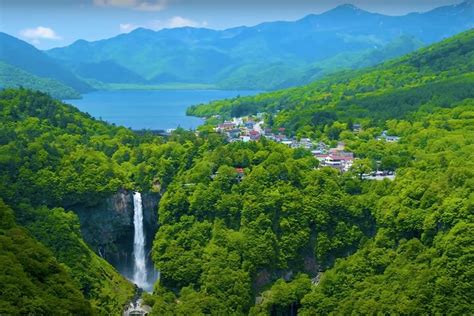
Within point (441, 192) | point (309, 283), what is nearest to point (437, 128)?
point (441, 192)

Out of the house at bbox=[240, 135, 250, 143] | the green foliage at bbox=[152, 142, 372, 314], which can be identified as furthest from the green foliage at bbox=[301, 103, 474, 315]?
the house at bbox=[240, 135, 250, 143]

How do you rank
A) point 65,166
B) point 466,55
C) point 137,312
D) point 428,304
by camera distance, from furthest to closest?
point 466,55
point 65,166
point 137,312
point 428,304

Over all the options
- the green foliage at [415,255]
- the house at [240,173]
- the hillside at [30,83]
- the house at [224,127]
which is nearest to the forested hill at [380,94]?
the house at [224,127]

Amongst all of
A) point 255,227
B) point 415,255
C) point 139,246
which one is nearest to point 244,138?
point 139,246

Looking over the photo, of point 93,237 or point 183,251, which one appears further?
point 93,237

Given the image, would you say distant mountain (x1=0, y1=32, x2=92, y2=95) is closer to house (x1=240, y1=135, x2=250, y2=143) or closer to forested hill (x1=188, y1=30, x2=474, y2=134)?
forested hill (x1=188, y1=30, x2=474, y2=134)

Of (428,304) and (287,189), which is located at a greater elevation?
(287,189)

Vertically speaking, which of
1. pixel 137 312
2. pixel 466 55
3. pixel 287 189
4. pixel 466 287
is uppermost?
pixel 466 55

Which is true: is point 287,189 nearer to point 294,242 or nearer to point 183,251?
point 294,242
